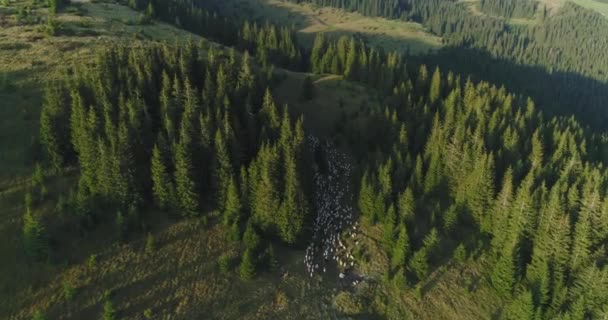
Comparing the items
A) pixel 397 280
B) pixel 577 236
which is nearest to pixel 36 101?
pixel 397 280

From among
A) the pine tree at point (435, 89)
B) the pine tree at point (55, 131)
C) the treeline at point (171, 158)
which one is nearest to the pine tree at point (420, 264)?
the treeline at point (171, 158)

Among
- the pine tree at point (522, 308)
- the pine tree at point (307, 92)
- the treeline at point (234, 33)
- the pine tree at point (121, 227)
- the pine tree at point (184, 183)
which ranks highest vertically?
the treeline at point (234, 33)

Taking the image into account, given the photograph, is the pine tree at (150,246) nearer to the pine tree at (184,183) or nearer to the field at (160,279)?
the field at (160,279)

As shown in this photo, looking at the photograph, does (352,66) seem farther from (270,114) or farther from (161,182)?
(161,182)

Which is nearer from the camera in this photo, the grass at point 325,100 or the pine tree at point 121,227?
the pine tree at point 121,227

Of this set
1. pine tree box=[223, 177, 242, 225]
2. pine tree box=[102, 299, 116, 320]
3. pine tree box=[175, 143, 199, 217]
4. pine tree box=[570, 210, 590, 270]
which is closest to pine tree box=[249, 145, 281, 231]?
pine tree box=[223, 177, 242, 225]

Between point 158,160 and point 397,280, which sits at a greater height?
point 158,160

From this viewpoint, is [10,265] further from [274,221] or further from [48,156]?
[274,221]

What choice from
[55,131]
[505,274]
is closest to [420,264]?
[505,274]
